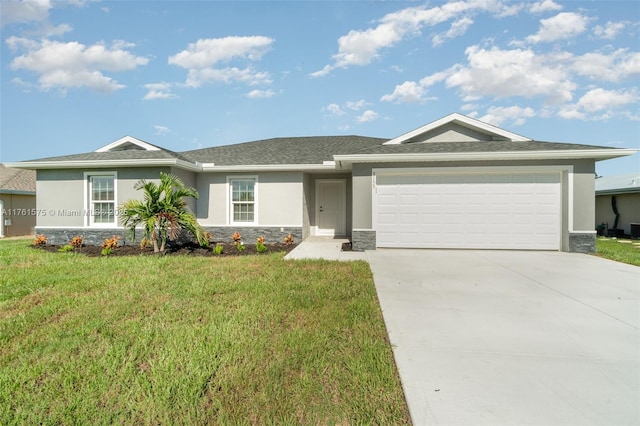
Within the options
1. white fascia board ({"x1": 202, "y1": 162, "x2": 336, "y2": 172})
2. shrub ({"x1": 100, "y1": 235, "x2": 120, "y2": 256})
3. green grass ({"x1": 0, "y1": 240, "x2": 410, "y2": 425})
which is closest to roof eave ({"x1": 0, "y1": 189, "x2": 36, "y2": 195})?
shrub ({"x1": 100, "y1": 235, "x2": 120, "y2": 256})

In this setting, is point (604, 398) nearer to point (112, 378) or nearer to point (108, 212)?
point (112, 378)

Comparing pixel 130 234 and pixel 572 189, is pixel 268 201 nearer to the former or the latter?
pixel 130 234

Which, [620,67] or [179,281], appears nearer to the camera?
[179,281]

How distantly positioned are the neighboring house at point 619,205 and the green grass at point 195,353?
1776 cm

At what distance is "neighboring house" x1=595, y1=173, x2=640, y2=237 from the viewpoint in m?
14.5

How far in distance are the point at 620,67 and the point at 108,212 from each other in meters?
19.5

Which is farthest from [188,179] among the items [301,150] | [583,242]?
[583,242]

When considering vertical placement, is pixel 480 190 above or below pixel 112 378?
above

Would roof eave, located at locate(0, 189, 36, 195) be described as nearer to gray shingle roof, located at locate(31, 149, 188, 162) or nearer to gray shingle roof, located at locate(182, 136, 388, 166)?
gray shingle roof, located at locate(31, 149, 188, 162)

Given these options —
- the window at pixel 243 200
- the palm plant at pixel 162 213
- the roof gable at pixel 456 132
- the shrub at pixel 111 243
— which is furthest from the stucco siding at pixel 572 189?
the shrub at pixel 111 243

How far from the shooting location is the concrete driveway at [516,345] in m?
2.13

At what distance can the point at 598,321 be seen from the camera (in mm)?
3693

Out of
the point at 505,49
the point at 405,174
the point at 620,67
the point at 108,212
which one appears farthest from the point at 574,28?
the point at 108,212

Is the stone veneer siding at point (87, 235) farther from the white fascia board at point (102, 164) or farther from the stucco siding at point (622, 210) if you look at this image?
the stucco siding at point (622, 210)
